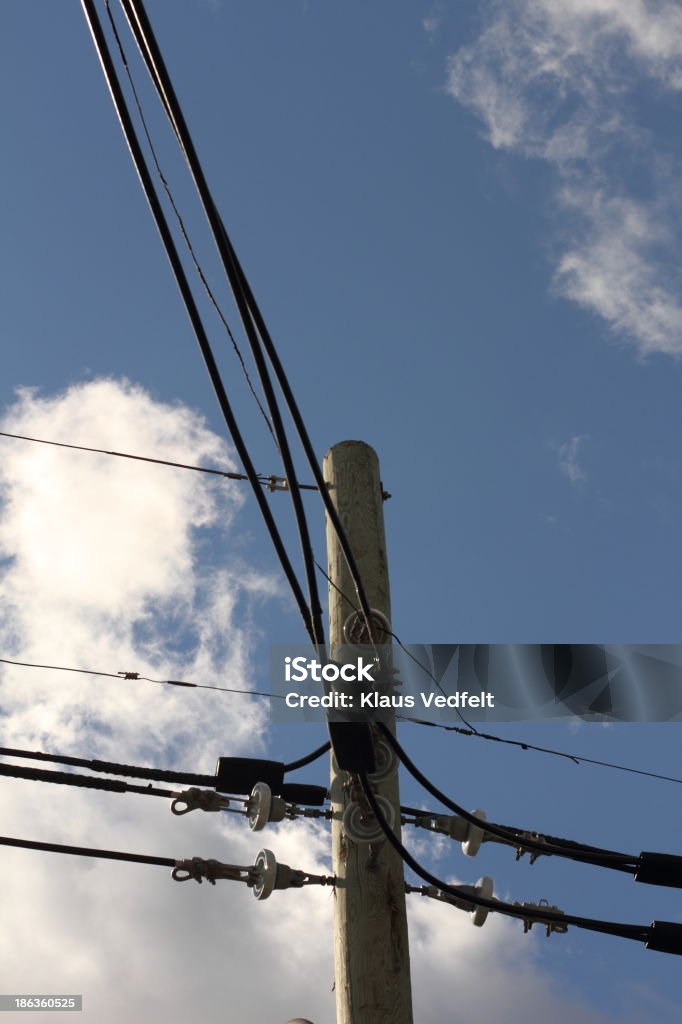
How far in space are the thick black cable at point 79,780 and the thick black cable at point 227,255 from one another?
1.92 metres

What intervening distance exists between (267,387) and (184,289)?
0.53 meters

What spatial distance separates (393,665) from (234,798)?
1.16m

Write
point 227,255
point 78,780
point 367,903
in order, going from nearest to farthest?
point 227,255 → point 367,903 → point 78,780

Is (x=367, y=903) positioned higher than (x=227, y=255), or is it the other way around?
(x=227, y=255)

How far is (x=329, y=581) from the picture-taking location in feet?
20.3

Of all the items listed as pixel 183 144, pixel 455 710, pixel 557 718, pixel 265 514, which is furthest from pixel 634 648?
pixel 183 144

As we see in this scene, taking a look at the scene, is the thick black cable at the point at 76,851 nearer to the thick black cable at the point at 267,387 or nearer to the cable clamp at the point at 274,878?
the cable clamp at the point at 274,878

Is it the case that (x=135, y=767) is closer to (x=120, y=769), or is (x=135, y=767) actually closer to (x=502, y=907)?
(x=120, y=769)

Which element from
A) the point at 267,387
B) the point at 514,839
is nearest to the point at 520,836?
the point at 514,839

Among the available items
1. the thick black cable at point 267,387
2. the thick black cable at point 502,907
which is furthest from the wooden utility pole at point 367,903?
the thick black cable at point 267,387

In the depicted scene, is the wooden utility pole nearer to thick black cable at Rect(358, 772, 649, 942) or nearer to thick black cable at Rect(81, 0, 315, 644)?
thick black cable at Rect(358, 772, 649, 942)

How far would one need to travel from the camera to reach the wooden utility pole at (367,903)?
15.6 ft

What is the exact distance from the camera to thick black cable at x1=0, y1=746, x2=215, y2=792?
6047mm

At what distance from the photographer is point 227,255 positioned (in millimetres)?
4188
